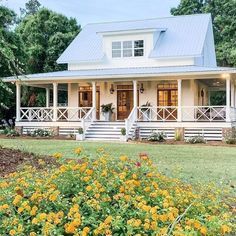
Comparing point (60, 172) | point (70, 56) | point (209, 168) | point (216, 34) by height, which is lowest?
point (209, 168)

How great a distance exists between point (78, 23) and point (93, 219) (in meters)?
36.9

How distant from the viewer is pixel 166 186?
217 inches

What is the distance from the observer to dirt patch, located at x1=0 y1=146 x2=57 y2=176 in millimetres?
8699

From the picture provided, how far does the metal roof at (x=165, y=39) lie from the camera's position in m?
25.2

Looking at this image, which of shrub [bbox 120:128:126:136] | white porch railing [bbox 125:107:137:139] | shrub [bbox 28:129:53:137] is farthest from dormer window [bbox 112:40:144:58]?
shrub [bbox 120:128:126:136]

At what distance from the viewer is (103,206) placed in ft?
13.9

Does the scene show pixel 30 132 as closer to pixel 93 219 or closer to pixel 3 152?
Result: pixel 3 152

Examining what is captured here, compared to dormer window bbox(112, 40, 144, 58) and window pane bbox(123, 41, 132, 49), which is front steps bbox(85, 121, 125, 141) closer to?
dormer window bbox(112, 40, 144, 58)

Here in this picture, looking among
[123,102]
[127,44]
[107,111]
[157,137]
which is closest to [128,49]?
[127,44]

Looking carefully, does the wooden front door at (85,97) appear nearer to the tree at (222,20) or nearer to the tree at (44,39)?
the tree at (44,39)

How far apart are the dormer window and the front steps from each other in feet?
16.9

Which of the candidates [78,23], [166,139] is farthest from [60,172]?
[78,23]

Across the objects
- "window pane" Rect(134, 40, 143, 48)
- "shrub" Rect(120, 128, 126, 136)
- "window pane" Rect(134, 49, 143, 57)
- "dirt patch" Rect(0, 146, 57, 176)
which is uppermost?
"window pane" Rect(134, 40, 143, 48)

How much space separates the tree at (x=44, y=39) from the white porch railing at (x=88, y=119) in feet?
41.3
